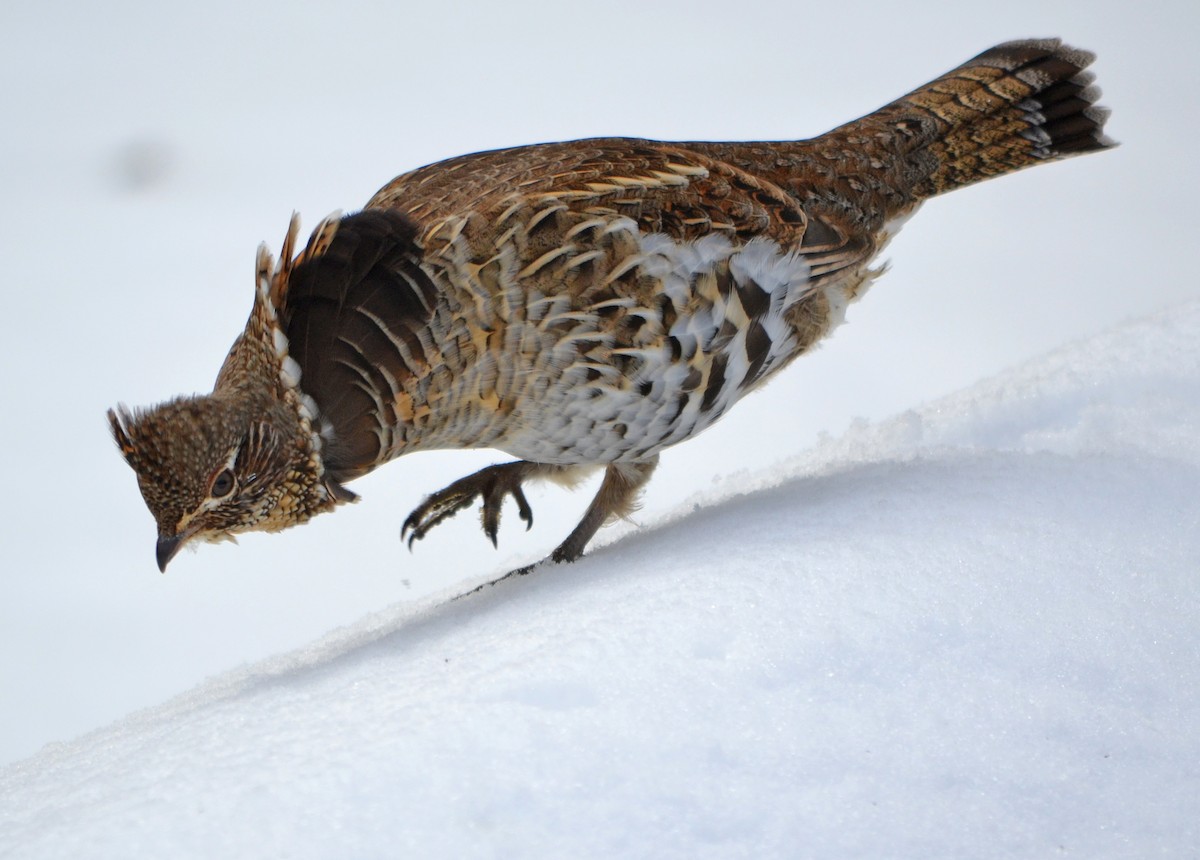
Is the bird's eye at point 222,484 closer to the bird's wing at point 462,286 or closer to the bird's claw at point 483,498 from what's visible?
the bird's wing at point 462,286

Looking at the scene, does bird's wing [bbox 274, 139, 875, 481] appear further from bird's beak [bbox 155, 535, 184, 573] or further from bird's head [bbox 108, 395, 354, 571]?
bird's beak [bbox 155, 535, 184, 573]

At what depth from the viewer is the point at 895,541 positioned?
254 centimetres

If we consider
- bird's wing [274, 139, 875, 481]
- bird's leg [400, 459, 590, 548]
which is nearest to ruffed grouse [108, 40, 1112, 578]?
bird's wing [274, 139, 875, 481]

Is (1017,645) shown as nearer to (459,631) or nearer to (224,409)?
(459,631)

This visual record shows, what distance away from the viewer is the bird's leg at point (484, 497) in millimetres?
3479

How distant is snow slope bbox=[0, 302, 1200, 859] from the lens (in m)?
1.80

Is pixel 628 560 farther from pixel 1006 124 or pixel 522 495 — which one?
pixel 1006 124

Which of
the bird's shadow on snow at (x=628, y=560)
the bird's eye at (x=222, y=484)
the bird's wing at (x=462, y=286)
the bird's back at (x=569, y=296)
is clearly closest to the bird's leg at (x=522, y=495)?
the bird's shadow on snow at (x=628, y=560)

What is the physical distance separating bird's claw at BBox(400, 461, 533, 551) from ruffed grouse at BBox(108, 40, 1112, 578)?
605 mm

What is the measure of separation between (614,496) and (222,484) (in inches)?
46.3

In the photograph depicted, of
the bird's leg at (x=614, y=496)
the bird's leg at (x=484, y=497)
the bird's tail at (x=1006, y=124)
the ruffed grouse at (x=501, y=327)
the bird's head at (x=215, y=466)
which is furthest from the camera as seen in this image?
the bird's leg at (x=484, y=497)

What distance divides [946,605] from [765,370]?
93 centimetres

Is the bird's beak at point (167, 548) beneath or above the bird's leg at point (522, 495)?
above

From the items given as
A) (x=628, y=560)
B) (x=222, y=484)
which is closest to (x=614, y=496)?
(x=628, y=560)
